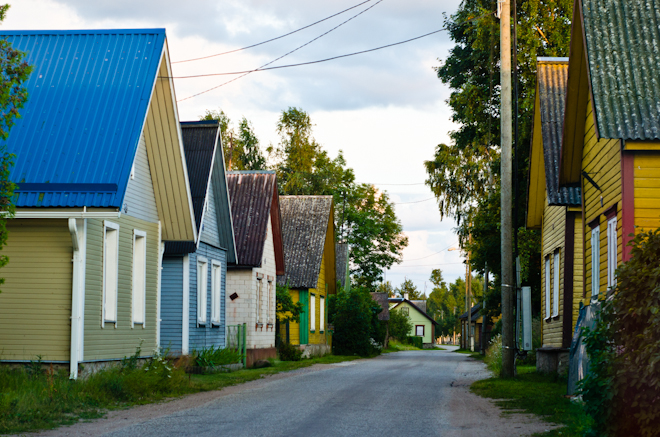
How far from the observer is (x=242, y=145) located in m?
56.9

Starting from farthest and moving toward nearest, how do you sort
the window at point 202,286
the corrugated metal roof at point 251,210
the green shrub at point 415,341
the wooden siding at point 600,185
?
1. the green shrub at point 415,341
2. the corrugated metal roof at point 251,210
3. the window at point 202,286
4. the wooden siding at point 600,185

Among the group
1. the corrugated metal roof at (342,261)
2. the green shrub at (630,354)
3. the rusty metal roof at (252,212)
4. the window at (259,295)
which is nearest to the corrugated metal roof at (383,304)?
the corrugated metal roof at (342,261)

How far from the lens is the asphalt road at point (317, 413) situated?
9641 mm

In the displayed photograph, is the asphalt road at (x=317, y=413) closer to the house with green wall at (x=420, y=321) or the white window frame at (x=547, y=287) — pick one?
the white window frame at (x=547, y=287)

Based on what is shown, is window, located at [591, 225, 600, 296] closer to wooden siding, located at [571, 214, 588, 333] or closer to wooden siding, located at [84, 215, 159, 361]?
wooden siding, located at [571, 214, 588, 333]

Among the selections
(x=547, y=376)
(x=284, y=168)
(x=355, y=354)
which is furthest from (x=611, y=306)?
(x=284, y=168)

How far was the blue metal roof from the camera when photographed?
1354cm

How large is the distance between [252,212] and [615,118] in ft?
59.0

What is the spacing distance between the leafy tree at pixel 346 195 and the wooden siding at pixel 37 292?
137ft

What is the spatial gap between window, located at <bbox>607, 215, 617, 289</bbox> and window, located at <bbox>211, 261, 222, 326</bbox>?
12633mm

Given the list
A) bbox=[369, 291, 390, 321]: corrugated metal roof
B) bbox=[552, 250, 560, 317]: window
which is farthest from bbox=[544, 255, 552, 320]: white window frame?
bbox=[369, 291, 390, 321]: corrugated metal roof

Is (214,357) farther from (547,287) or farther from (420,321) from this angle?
(420,321)

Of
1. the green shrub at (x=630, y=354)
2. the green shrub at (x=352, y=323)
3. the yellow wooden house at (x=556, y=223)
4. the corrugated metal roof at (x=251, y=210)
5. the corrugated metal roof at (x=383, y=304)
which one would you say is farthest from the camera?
the corrugated metal roof at (x=383, y=304)

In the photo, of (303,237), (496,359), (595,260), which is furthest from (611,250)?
(303,237)
